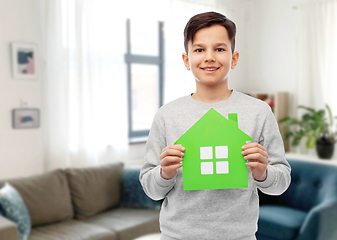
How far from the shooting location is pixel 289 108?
14.5 feet

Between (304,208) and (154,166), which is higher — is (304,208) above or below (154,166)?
below

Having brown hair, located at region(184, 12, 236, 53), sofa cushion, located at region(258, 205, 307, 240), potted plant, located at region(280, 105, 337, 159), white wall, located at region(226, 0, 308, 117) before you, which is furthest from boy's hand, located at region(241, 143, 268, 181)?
white wall, located at region(226, 0, 308, 117)

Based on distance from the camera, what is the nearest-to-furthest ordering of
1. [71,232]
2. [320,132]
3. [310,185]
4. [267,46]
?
[71,232] → [310,185] → [320,132] → [267,46]

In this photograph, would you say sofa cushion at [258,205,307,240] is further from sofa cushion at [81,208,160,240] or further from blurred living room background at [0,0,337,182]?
blurred living room background at [0,0,337,182]

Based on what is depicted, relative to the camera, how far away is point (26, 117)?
2.93 metres

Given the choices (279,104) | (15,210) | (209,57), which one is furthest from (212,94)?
(279,104)

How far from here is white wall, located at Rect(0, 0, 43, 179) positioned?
282 centimetres

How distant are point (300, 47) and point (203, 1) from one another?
1342 millimetres

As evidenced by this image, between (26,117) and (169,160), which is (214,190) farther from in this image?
(26,117)

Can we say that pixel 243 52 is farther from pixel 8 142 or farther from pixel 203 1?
pixel 8 142

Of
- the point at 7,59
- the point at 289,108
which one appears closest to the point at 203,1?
the point at 289,108

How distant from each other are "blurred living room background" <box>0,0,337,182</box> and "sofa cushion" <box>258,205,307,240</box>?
1.42 metres

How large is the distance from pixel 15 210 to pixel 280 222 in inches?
76.5

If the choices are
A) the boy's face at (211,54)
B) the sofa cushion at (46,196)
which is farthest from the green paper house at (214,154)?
the sofa cushion at (46,196)
